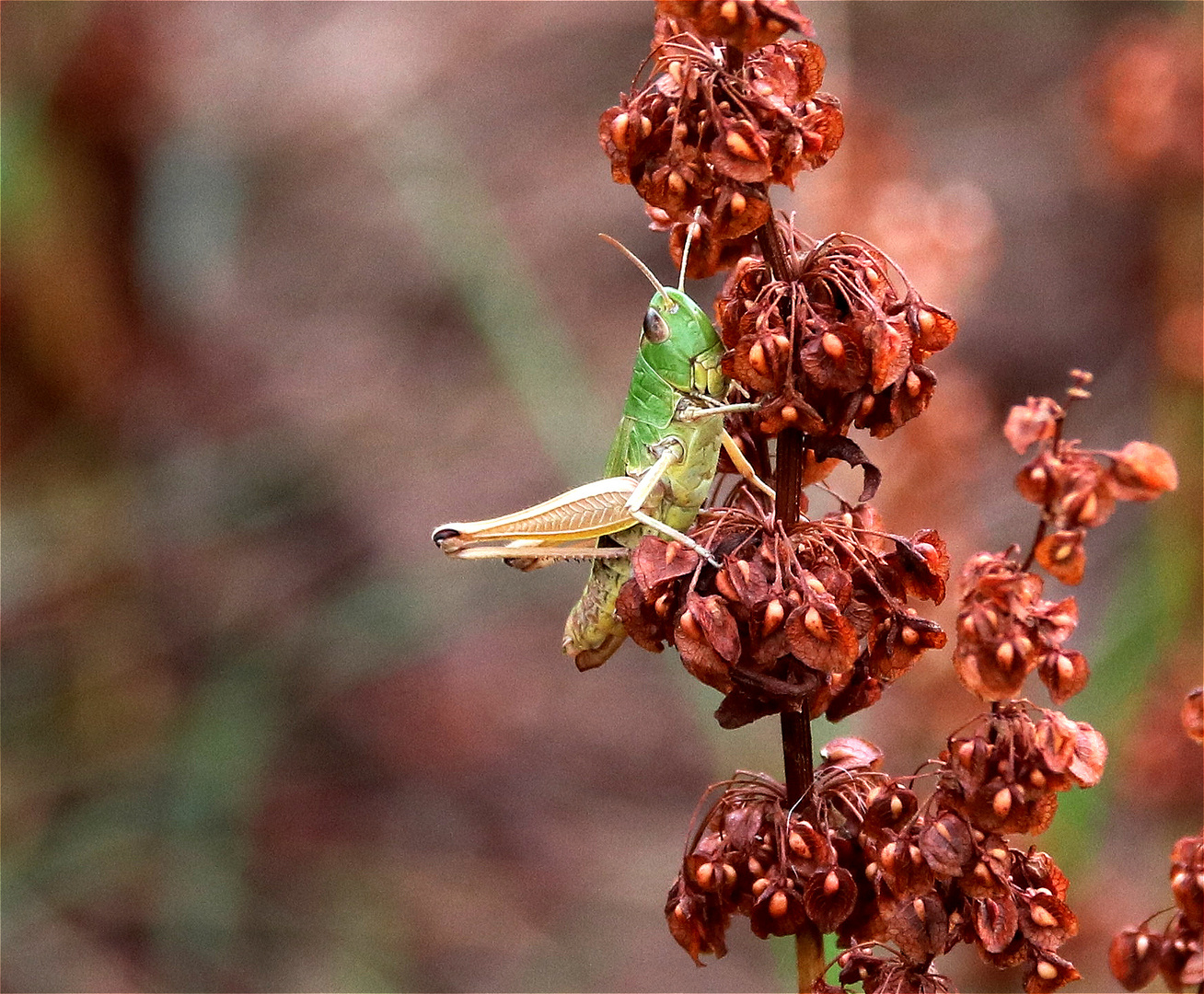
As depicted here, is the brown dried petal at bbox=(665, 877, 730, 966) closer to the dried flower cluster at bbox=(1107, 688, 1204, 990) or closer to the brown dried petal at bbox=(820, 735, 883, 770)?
the brown dried petal at bbox=(820, 735, 883, 770)

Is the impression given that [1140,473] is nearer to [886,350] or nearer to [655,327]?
[886,350]

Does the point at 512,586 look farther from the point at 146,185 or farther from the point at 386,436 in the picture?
the point at 146,185

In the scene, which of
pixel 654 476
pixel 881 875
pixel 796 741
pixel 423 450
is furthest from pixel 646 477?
pixel 423 450

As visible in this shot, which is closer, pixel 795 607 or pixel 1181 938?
pixel 1181 938

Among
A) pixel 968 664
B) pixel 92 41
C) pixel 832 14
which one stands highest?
pixel 92 41

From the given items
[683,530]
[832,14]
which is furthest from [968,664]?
Answer: [832,14]

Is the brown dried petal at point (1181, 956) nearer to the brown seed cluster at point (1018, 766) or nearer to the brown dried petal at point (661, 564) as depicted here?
the brown seed cluster at point (1018, 766)
